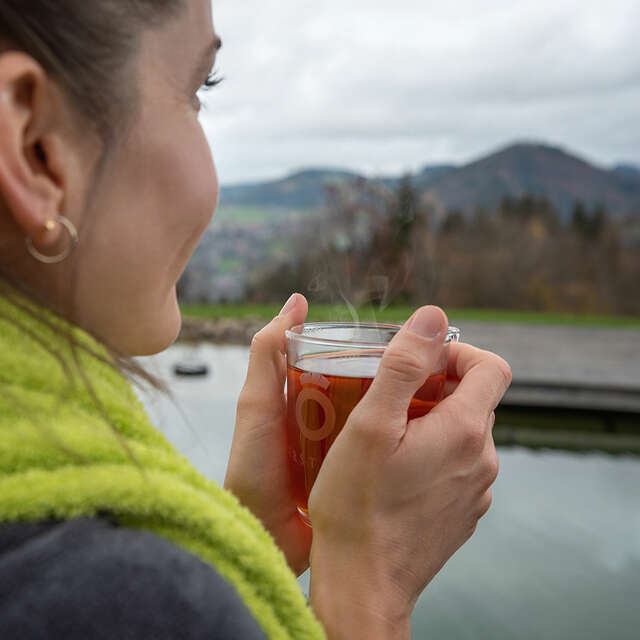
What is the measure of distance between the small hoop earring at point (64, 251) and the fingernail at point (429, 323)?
355 mm

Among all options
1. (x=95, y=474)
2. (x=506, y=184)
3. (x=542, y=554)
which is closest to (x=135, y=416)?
(x=95, y=474)

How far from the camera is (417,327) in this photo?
709 millimetres

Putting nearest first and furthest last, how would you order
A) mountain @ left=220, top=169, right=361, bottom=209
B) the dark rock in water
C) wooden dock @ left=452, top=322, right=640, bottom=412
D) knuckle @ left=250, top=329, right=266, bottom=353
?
knuckle @ left=250, top=329, right=266, bottom=353 < wooden dock @ left=452, top=322, right=640, bottom=412 < the dark rock in water < mountain @ left=220, top=169, right=361, bottom=209

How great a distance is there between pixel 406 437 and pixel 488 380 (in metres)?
0.15

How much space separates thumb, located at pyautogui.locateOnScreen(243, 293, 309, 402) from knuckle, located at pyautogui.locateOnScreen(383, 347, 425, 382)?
29 cm

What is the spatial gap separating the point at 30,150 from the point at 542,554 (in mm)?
4504

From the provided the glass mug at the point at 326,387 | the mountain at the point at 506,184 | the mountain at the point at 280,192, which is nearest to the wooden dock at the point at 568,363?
the mountain at the point at 506,184

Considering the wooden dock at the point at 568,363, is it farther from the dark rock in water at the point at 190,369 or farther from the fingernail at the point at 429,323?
the fingernail at the point at 429,323

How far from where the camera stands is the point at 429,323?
0.71 m

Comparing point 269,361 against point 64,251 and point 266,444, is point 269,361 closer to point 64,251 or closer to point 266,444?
point 266,444

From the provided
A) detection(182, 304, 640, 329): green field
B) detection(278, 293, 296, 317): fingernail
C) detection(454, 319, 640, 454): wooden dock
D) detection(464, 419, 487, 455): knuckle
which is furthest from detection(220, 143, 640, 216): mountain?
detection(464, 419, 487, 455): knuckle

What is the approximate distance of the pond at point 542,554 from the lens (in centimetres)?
374

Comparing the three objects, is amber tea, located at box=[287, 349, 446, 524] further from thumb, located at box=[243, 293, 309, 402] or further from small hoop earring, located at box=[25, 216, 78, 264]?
small hoop earring, located at box=[25, 216, 78, 264]

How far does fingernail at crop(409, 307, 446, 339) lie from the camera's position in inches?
27.9
